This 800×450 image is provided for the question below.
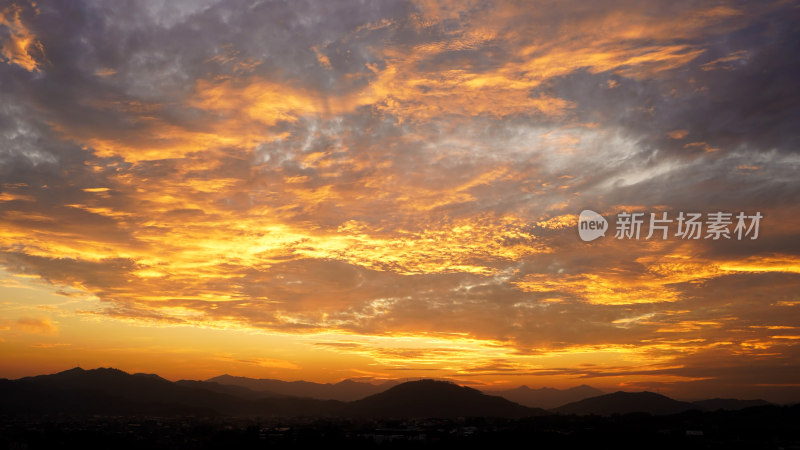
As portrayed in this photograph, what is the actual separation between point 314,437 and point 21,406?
401ft

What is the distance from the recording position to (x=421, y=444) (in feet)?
349

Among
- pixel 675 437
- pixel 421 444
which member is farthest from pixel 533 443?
pixel 675 437

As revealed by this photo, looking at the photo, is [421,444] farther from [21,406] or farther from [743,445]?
[21,406]

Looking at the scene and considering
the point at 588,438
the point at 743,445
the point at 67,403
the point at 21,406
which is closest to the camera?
the point at 743,445

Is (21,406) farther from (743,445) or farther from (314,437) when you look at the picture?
(743,445)

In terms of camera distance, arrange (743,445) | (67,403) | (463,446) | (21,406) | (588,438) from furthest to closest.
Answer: (67,403) < (21,406) < (588,438) < (463,446) < (743,445)

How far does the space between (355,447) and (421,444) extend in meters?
14.2

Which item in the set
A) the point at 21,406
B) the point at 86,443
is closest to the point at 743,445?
the point at 86,443

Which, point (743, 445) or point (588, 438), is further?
point (588, 438)

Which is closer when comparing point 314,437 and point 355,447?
point 355,447

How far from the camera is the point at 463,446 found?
104125 millimetres

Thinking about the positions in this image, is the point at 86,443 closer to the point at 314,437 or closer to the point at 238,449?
the point at 238,449

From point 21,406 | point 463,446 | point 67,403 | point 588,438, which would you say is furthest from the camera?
point 67,403

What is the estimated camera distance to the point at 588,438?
112 metres
